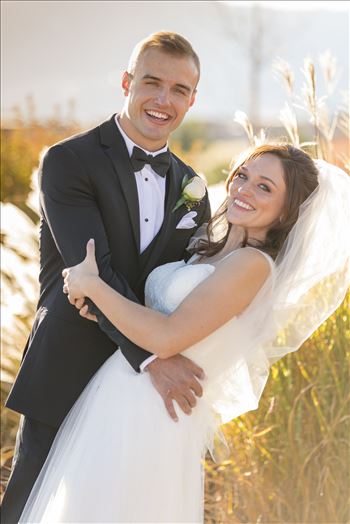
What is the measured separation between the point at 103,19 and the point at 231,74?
12.0ft

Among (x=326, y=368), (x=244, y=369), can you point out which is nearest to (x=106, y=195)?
(x=244, y=369)

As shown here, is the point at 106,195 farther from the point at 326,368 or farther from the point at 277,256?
the point at 326,368

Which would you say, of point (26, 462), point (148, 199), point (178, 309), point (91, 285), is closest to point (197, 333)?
point (178, 309)

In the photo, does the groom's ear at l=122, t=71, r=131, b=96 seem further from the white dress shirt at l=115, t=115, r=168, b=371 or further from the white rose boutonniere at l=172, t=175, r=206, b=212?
the white rose boutonniere at l=172, t=175, r=206, b=212

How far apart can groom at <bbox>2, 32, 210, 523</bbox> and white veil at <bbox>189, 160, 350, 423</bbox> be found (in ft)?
0.47

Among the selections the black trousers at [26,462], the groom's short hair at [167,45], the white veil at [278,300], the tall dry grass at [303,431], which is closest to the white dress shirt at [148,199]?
the groom's short hair at [167,45]

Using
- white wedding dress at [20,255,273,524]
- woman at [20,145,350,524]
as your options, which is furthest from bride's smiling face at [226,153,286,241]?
white wedding dress at [20,255,273,524]

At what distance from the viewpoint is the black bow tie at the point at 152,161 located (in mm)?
2855

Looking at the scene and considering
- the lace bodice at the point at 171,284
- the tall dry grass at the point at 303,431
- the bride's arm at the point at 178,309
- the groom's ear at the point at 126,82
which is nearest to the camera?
the bride's arm at the point at 178,309

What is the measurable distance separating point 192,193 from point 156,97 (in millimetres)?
369

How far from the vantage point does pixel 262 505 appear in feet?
11.5

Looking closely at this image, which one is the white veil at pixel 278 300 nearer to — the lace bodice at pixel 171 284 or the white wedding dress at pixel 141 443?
the white wedding dress at pixel 141 443

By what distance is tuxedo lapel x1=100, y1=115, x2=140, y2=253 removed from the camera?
9.11 ft

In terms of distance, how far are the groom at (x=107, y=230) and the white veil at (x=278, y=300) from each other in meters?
0.14
